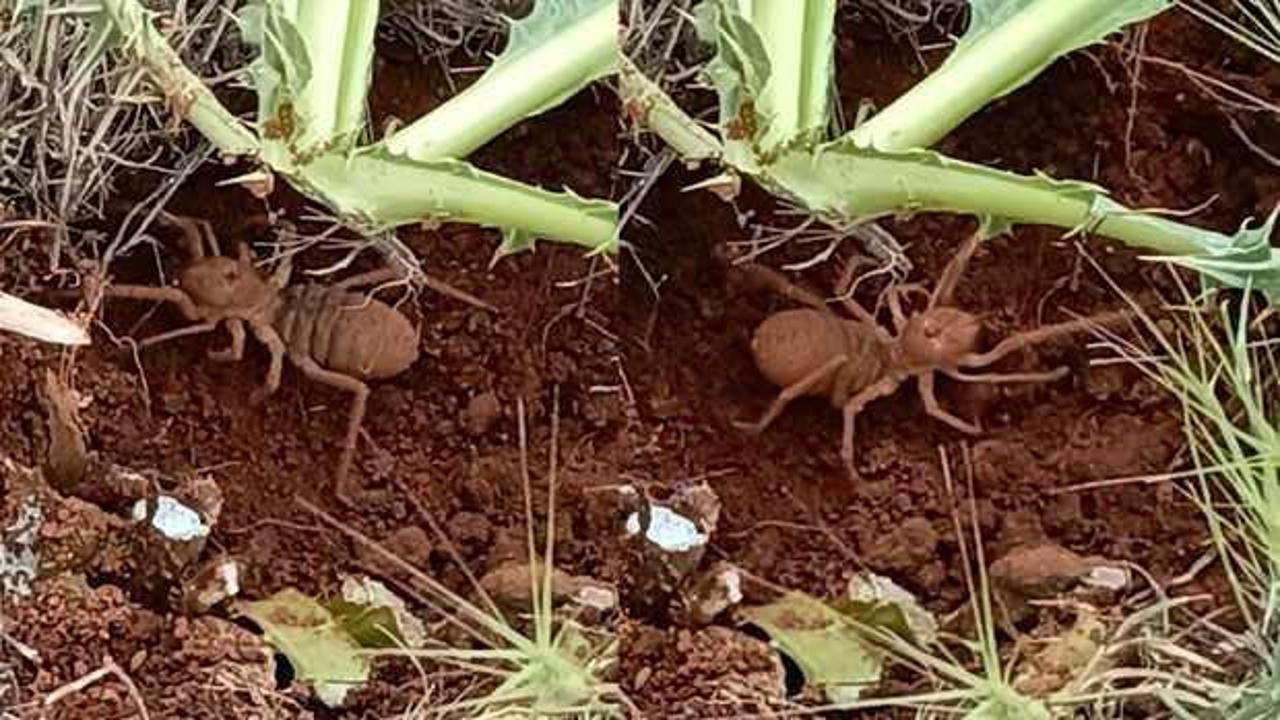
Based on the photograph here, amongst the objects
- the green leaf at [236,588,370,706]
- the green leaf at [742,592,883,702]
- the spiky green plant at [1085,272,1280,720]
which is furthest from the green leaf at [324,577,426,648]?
the spiky green plant at [1085,272,1280,720]

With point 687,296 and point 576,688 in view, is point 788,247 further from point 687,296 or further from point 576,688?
point 576,688

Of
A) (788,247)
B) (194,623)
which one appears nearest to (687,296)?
(788,247)

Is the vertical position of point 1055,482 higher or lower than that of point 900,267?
lower

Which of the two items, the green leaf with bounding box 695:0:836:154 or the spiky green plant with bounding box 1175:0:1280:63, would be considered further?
the spiky green plant with bounding box 1175:0:1280:63

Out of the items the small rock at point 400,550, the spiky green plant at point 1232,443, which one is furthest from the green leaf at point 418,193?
the spiky green plant at point 1232,443

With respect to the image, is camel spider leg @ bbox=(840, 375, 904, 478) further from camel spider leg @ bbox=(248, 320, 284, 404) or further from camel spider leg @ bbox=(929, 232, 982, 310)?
camel spider leg @ bbox=(248, 320, 284, 404)

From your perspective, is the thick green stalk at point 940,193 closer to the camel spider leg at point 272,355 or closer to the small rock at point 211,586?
the camel spider leg at point 272,355

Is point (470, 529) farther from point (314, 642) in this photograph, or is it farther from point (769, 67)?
point (769, 67)

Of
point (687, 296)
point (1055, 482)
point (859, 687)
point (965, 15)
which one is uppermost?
point (965, 15)
